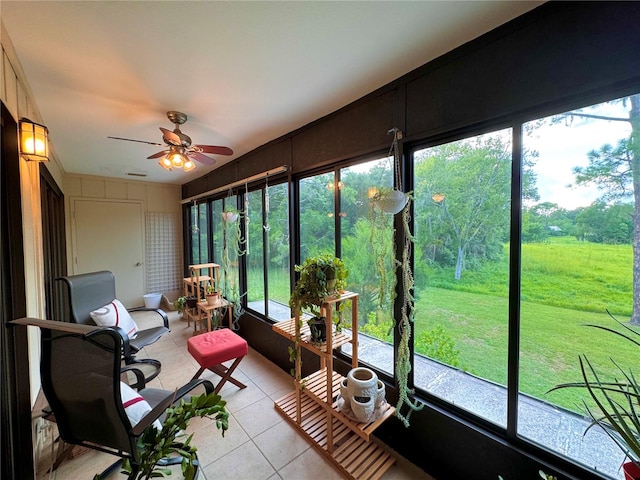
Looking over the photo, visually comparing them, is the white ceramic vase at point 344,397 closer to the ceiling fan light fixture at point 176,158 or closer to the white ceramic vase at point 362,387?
the white ceramic vase at point 362,387

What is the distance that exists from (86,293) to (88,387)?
168cm

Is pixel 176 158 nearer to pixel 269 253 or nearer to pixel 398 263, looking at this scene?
pixel 269 253

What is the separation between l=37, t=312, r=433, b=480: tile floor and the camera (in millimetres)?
1559

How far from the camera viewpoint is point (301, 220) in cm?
259

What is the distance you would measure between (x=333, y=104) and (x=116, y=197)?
470 centimetres

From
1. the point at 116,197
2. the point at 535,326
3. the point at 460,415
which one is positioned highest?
the point at 116,197

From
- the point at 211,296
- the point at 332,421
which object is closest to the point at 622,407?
the point at 332,421

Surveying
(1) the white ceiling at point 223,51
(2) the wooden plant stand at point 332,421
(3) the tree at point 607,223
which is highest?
(1) the white ceiling at point 223,51

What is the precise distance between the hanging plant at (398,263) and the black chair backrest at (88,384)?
1.45 meters

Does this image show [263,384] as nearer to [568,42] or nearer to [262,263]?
[262,263]

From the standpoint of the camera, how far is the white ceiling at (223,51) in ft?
3.64

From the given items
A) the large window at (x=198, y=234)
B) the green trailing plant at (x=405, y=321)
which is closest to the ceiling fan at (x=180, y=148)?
the green trailing plant at (x=405, y=321)

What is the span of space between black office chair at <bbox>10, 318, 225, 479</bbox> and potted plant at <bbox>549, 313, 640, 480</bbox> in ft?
5.64

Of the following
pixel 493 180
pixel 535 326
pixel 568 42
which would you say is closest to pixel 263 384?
pixel 535 326
